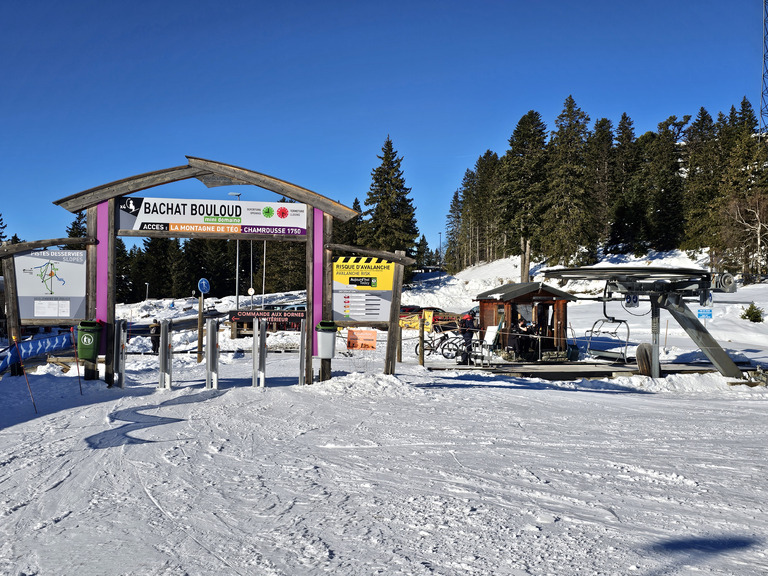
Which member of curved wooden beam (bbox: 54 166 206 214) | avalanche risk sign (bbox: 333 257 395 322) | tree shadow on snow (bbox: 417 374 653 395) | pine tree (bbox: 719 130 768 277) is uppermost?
pine tree (bbox: 719 130 768 277)

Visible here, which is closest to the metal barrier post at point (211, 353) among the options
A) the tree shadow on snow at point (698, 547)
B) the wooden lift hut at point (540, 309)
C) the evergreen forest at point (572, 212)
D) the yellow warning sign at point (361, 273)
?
the yellow warning sign at point (361, 273)

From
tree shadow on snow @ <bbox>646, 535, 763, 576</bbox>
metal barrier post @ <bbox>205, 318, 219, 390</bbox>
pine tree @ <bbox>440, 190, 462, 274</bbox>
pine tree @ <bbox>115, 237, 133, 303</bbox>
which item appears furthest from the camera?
pine tree @ <bbox>440, 190, 462, 274</bbox>

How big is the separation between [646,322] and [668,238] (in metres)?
28.7

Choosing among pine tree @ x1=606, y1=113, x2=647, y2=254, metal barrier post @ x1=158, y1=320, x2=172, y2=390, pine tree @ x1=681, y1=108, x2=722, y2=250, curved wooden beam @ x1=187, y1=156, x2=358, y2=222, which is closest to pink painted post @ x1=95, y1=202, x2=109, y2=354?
metal barrier post @ x1=158, y1=320, x2=172, y2=390

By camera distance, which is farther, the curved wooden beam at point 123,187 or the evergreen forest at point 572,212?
the evergreen forest at point 572,212

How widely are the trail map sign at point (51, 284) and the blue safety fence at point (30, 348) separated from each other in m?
0.54

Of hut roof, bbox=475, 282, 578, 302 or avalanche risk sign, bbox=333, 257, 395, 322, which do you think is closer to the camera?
avalanche risk sign, bbox=333, 257, 395, 322

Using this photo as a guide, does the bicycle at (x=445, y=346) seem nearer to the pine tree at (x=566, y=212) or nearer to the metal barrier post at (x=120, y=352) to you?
the metal barrier post at (x=120, y=352)

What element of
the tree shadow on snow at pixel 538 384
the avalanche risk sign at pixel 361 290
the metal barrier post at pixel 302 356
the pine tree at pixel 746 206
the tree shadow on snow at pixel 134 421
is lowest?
the tree shadow on snow at pixel 538 384

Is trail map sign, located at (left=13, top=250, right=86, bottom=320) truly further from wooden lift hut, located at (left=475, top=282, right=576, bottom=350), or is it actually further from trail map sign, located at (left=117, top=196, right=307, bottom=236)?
wooden lift hut, located at (left=475, top=282, right=576, bottom=350)

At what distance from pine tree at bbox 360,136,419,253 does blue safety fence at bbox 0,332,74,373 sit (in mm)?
44231

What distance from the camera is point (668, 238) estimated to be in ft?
188

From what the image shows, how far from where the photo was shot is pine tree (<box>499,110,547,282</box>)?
5119 centimetres

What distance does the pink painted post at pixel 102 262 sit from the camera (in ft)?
35.7
